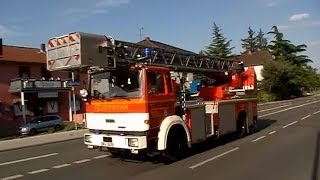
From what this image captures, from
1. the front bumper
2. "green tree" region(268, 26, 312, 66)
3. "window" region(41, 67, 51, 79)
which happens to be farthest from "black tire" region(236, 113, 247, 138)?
"green tree" region(268, 26, 312, 66)

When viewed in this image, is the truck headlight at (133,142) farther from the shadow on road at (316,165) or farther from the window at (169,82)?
Result: the shadow on road at (316,165)

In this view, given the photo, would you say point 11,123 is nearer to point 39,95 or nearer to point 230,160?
point 39,95

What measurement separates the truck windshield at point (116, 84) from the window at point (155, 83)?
280 mm

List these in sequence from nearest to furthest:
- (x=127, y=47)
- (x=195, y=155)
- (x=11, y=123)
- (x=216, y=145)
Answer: (x=127, y=47)
(x=195, y=155)
(x=216, y=145)
(x=11, y=123)

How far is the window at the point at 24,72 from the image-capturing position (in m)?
46.2

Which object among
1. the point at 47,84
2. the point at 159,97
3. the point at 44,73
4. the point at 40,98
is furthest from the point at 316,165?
the point at 44,73

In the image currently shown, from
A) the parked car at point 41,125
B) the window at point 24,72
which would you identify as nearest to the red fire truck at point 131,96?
the parked car at point 41,125

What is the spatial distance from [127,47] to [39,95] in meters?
35.0

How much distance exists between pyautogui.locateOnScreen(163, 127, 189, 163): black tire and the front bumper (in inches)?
38.8

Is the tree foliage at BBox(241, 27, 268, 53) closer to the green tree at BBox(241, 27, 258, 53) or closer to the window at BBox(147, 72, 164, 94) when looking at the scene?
the green tree at BBox(241, 27, 258, 53)

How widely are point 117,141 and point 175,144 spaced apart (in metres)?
1.66

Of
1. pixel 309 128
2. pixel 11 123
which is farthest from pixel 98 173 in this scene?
pixel 11 123

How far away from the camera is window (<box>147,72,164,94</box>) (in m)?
11.9

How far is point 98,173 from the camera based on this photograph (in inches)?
440
